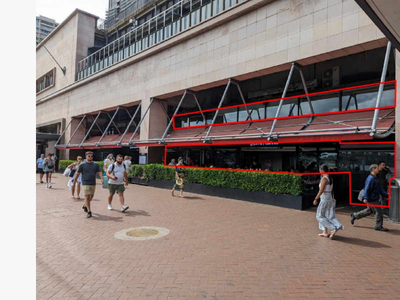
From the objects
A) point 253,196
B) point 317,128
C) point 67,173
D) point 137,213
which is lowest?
point 137,213

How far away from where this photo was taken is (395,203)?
806 centimetres

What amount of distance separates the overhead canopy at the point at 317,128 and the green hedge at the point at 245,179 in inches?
60.6

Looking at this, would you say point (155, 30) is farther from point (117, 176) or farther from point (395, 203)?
point (395, 203)

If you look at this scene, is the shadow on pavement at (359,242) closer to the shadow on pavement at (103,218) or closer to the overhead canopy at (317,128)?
the overhead canopy at (317,128)

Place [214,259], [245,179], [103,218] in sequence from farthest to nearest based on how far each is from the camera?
1. [245,179]
2. [103,218]
3. [214,259]

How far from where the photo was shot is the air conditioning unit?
43.8ft

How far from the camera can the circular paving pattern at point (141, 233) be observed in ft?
20.2

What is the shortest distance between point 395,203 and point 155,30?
19056 mm

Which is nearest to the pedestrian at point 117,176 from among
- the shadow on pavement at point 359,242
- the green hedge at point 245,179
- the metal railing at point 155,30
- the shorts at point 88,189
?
the shorts at point 88,189

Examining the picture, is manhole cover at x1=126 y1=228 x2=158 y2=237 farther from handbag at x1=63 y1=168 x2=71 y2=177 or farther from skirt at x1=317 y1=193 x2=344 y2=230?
handbag at x1=63 y1=168 x2=71 y2=177

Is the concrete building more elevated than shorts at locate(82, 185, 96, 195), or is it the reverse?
the concrete building

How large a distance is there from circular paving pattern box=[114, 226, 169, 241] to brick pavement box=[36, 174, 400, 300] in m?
0.22

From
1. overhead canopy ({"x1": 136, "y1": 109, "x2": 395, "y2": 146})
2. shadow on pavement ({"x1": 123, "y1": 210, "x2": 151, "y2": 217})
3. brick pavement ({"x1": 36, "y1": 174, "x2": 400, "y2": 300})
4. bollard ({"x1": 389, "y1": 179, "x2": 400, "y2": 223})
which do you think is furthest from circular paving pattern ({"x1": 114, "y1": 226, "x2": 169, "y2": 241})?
bollard ({"x1": 389, "y1": 179, "x2": 400, "y2": 223})

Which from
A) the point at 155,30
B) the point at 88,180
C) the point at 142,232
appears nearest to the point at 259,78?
the point at 155,30
